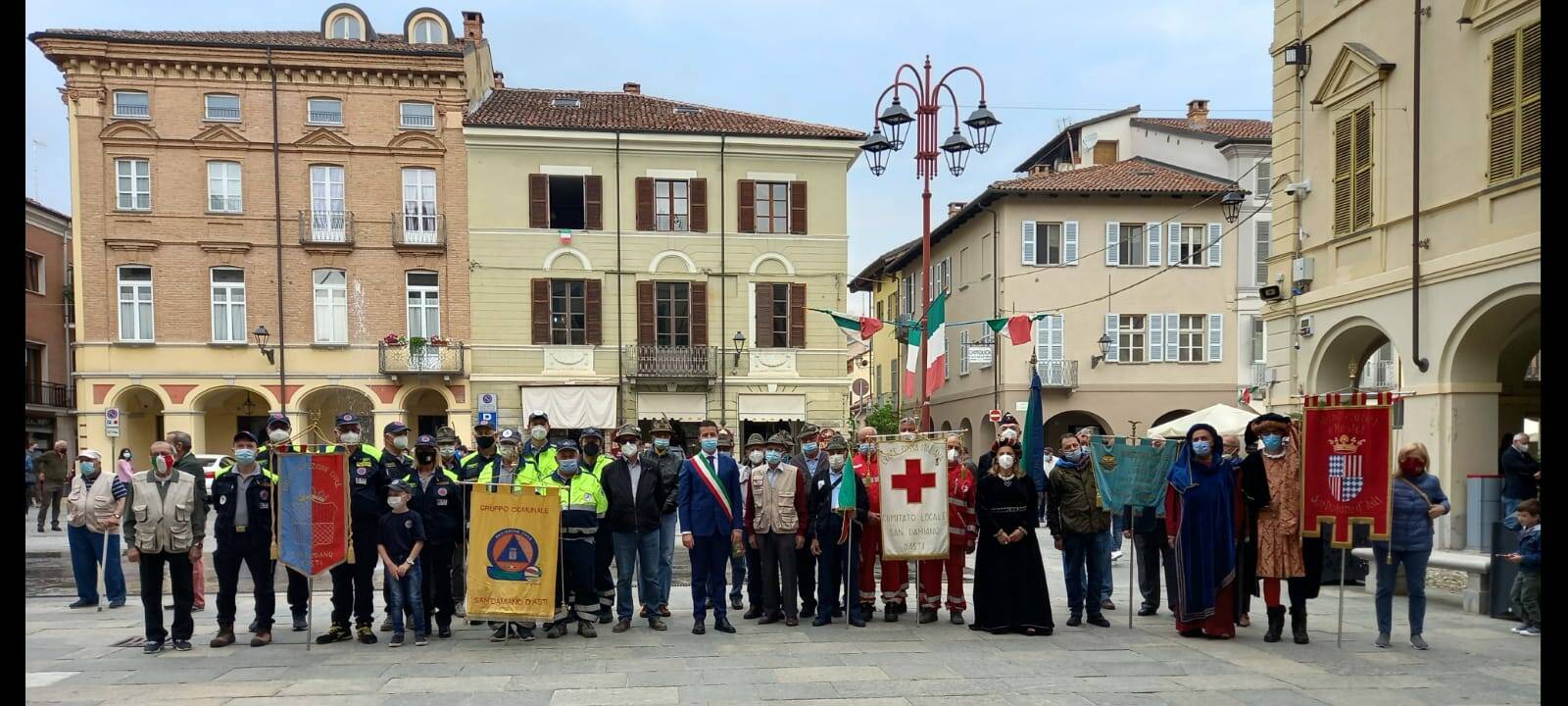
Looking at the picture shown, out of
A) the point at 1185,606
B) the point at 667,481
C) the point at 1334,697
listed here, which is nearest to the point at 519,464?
the point at 667,481

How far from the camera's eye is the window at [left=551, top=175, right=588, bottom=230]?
30109mm

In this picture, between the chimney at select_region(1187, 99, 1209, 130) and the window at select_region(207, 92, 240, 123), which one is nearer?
the window at select_region(207, 92, 240, 123)

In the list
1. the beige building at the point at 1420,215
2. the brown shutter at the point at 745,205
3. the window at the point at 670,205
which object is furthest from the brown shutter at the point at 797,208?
the beige building at the point at 1420,215

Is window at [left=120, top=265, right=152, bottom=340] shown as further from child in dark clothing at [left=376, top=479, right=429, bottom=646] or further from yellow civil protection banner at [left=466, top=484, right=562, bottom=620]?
yellow civil protection banner at [left=466, top=484, right=562, bottom=620]

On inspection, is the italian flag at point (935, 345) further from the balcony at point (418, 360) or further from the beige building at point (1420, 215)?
the balcony at point (418, 360)

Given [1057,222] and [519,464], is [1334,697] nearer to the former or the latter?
[519,464]

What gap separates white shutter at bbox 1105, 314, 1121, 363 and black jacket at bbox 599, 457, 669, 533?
→ 1016 inches

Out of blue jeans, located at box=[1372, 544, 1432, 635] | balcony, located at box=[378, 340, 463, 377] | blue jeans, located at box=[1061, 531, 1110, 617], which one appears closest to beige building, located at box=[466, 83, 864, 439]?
balcony, located at box=[378, 340, 463, 377]

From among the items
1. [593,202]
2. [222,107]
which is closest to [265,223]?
[222,107]

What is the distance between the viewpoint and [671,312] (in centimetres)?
3039

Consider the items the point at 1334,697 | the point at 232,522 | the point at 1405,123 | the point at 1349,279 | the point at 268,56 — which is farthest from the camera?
the point at 268,56

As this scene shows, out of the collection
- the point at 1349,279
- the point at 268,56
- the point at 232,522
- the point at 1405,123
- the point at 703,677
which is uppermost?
the point at 268,56

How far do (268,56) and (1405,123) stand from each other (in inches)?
1069
